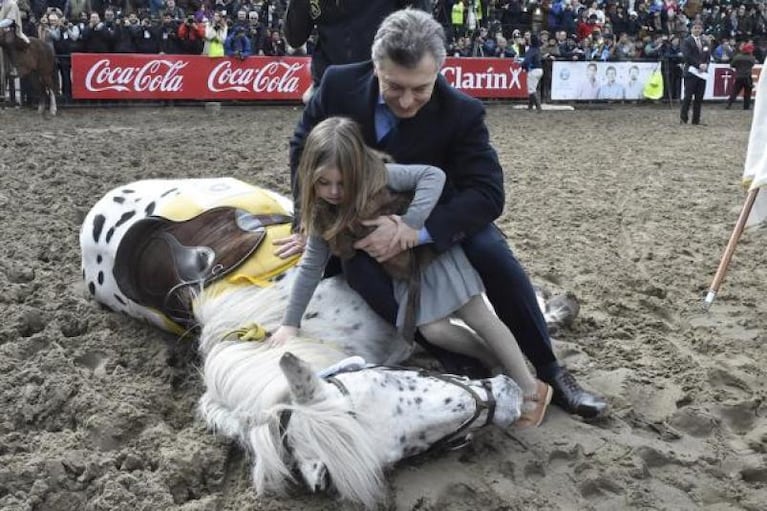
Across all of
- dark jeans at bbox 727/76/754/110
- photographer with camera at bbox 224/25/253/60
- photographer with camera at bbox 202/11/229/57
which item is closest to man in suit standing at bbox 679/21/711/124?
dark jeans at bbox 727/76/754/110

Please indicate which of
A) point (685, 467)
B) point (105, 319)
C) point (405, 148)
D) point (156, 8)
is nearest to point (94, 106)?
point (156, 8)

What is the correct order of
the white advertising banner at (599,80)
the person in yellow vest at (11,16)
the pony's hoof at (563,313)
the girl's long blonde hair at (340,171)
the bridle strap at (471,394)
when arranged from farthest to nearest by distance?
1. the white advertising banner at (599,80)
2. the person in yellow vest at (11,16)
3. the pony's hoof at (563,313)
4. the girl's long blonde hair at (340,171)
5. the bridle strap at (471,394)

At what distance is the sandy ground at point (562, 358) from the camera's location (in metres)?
2.40

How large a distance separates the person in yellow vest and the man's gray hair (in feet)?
36.1

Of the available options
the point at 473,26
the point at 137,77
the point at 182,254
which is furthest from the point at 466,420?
the point at 473,26

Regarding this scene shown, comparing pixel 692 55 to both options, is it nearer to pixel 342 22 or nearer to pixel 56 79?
pixel 56 79

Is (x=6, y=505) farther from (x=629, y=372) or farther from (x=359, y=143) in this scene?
(x=629, y=372)

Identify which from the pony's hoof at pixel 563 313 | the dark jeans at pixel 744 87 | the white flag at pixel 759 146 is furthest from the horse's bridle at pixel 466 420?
the dark jeans at pixel 744 87

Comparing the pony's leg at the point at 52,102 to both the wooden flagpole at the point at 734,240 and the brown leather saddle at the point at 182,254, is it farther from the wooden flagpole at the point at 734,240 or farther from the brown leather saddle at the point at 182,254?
the wooden flagpole at the point at 734,240

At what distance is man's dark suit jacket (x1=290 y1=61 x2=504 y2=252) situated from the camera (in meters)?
2.86

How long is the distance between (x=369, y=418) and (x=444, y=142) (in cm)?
111

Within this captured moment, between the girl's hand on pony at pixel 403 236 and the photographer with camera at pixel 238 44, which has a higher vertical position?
the photographer with camera at pixel 238 44

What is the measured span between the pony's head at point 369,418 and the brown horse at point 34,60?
1102 centimetres

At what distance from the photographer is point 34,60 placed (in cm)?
1220
